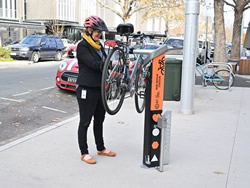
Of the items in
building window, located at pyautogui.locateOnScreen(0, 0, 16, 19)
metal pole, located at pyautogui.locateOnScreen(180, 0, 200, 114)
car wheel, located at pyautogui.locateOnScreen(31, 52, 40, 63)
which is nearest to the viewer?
metal pole, located at pyautogui.locateOnScreen(180, 0, 200, 114)

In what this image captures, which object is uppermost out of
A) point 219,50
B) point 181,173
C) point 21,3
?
point 21,3

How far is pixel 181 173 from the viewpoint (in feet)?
14.0

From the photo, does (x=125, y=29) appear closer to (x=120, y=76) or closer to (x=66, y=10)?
(x=120, y=76)

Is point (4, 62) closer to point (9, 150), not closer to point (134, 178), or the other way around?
point (9, 150)

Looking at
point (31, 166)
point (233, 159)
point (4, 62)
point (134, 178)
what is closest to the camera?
point (134, 178)

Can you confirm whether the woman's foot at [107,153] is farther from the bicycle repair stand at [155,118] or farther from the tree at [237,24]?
the tree at [237,24]

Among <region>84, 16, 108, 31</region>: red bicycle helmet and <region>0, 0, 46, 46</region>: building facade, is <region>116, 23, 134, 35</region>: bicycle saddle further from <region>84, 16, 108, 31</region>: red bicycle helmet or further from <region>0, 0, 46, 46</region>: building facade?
<region>0, 0, 46, 46</region>: building facade

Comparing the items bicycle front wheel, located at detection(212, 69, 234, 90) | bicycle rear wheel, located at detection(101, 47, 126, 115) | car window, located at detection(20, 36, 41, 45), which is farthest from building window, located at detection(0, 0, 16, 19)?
bicycle rear wheel, located at detection(101, 47, 126, 115)

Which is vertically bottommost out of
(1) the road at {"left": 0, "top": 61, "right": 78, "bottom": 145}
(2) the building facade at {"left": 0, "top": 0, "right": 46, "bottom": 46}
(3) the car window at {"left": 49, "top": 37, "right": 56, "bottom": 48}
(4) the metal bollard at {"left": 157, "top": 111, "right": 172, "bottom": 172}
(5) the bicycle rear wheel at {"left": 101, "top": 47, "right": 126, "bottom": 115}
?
(1) the road at {"left": 0, "top": 61, "right": 78, "bottom": 145}

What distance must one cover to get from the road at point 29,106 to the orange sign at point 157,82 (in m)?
2.54

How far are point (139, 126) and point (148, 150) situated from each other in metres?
2.25

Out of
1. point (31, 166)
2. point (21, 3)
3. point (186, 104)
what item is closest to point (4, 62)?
point (186, 104)

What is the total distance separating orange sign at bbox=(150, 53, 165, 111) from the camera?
415 centimetres

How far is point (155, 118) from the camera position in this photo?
4258 mm
